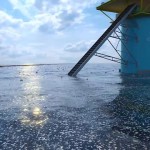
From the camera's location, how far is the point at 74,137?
15.8 m

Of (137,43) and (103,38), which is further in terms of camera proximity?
(137,43)

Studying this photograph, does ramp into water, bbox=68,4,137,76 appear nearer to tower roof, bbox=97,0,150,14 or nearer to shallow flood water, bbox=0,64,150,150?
tower roof, bbox=97,0,150,14

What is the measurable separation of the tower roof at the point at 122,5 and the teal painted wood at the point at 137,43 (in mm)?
1768

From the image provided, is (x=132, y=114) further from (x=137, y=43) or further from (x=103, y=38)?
(x=137, y=43)

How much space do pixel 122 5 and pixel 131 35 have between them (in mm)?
6903

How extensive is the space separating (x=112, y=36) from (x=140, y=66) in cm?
805

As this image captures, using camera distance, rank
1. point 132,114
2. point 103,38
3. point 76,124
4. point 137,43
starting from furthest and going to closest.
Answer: point 137,43
point 103,38
point 132,114
point 76,124

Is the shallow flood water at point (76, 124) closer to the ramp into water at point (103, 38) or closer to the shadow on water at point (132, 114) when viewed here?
the shadow on water at point (132, 114)

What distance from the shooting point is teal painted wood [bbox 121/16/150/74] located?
5662 cm

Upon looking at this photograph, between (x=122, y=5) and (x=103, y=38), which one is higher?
(x=122, y=5)

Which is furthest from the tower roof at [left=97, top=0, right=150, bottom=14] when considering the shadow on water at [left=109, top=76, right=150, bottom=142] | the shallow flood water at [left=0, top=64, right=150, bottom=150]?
the shallow flood water at [left=0, top=64, right=150, bottom=150]

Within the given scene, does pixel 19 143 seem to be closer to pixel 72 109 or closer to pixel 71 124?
pixel 71 124

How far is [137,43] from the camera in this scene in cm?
5766

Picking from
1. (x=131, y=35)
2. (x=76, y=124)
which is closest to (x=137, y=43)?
(x=131, y=35)
